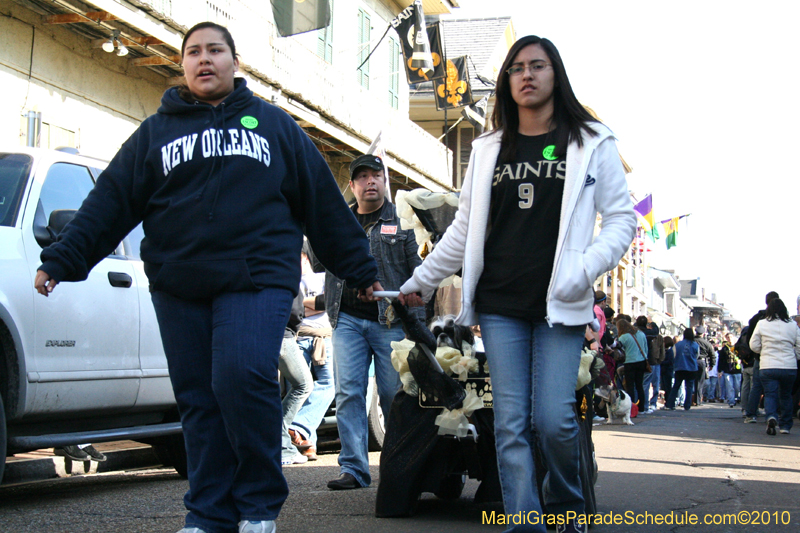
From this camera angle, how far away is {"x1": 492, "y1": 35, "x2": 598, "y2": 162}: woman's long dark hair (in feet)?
11.9

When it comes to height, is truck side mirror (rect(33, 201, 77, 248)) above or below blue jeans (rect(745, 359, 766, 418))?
above

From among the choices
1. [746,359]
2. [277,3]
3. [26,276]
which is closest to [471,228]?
[26,276]

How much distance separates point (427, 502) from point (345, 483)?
1.86 feet

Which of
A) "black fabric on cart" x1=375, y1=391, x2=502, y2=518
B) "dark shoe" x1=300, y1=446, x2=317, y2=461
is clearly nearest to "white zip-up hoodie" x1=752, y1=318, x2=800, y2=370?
"dark shoe" x1=300, y1=446, x2=317, y2=461

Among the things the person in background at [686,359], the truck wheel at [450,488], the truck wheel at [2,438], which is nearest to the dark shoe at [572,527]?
the truck wheel at [450,488]

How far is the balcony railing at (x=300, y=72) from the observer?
1304 centimetres

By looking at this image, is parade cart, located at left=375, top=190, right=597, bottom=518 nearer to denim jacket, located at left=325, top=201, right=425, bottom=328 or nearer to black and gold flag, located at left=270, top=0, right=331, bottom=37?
denim jacket, located at left=325, top=201, right=425, bottom=328

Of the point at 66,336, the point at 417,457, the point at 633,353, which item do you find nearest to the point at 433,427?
the point at 417,457

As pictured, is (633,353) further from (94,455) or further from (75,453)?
(75,453)

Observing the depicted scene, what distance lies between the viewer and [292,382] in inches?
291

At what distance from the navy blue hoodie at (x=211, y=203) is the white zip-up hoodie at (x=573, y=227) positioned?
53cm

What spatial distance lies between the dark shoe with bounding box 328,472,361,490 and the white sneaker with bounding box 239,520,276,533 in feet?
7.00

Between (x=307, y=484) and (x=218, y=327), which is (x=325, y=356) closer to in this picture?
(x=307, y=484)

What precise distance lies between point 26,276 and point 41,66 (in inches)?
316
